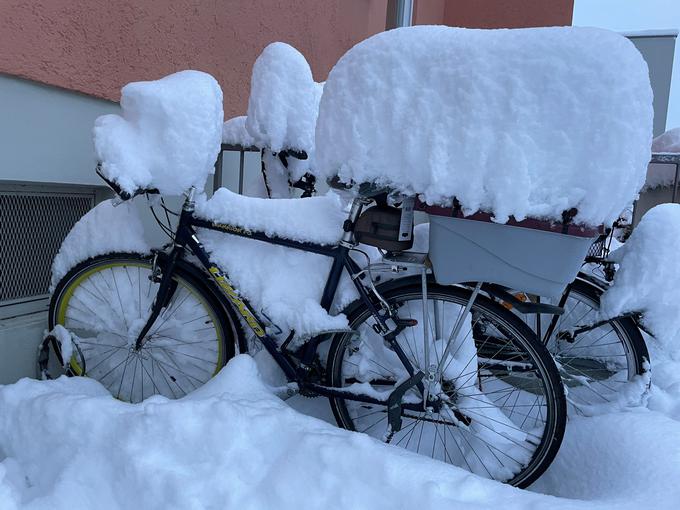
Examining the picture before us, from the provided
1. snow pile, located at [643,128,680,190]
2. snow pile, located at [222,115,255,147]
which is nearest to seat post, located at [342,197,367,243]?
snow pile, located at [222,115,255,147]

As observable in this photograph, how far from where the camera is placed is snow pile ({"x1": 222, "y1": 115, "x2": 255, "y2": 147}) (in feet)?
10.4

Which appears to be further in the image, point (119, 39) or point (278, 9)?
point (278, 9)

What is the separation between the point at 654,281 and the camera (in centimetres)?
208

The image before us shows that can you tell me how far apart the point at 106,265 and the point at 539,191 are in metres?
1.94

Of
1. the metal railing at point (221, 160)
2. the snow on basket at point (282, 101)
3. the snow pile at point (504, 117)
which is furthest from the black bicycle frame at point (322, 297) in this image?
the metal railing at point (221, 160)

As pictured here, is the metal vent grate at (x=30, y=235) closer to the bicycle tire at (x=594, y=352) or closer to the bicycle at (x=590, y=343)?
the bicycle at (x=590, y=343)

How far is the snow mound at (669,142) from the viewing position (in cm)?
356

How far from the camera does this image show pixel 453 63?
1550mm

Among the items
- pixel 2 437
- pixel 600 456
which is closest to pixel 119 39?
pixel 2 437

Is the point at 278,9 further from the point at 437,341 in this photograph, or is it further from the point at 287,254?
the point at 437,341

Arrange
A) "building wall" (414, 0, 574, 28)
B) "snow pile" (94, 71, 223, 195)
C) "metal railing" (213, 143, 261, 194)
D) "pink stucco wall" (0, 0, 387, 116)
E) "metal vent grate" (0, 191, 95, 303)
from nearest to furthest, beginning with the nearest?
"snow pile" (94, 71, 223, 195)
"pink stucco wall" (0, 0, 387, 116)
"metal vent grate" (0, 191, 95, 303)
"metal railing" (213, 143, 261, 194)
"building wall" (414, 0, 574, 28)

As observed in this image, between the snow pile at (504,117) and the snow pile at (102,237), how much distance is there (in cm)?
127

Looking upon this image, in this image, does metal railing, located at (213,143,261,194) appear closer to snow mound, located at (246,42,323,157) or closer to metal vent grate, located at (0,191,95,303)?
snow mound, located at (246,42,323,157)

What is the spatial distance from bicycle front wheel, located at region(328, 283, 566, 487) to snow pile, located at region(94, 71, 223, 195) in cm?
98
